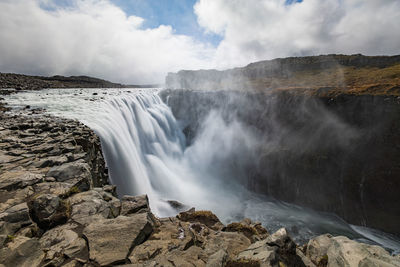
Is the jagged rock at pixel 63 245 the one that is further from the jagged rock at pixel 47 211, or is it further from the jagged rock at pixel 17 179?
the jagged rock at pixel 17 179

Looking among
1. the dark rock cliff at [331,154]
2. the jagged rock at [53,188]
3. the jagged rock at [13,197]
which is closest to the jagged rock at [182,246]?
the jagged rock at [53,188]

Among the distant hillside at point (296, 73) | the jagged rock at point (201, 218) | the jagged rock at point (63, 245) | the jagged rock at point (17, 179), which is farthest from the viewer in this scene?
the distant hillside at point (296, 73)

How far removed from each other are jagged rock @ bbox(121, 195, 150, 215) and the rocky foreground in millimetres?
36

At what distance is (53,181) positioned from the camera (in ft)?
21.5

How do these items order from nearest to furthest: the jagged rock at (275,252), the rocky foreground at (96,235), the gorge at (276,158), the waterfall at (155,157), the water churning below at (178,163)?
the rocky foreground at (96,235)
the jagged rock at (275,252)
the waterfall at (155,157)
the water churning below at (178,163)
the gorge at (276,158)

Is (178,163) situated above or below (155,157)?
below

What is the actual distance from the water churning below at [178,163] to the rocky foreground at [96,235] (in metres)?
8.23

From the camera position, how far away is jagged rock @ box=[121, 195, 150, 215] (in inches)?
264

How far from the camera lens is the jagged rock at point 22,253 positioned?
377 centimetres

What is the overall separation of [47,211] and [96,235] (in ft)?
5.27

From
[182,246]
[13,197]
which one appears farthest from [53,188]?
[182,246]

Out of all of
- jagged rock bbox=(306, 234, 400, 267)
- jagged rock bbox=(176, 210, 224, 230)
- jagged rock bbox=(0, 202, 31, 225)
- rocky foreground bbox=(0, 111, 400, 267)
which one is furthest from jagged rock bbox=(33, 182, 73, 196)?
jagged rock bbox=(306, 234, 400, 267)

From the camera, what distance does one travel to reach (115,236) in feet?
16.1

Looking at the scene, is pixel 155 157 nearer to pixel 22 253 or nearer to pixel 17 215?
pixel 17 215
